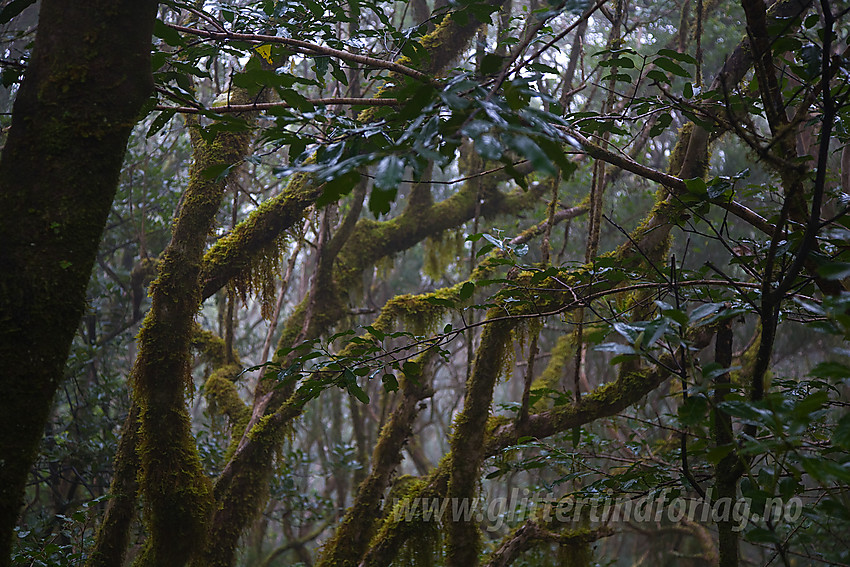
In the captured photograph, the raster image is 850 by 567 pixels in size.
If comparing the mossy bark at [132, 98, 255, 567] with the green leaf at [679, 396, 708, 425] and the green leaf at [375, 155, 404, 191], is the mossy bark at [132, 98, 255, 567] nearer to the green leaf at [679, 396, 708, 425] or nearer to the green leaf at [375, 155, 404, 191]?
the green leaf at [375, 155, 404, 191]

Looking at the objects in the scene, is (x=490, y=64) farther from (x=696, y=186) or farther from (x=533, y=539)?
(x=533, y=539)

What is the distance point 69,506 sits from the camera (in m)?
3.91

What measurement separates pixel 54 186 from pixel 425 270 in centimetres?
424

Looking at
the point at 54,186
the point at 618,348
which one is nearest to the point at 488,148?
the point at 618,348

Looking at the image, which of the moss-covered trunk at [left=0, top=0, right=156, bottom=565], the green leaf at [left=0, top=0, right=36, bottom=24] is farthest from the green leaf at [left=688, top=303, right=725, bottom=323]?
the green leaf at [left=0, top=0, right=36, bottom=24]

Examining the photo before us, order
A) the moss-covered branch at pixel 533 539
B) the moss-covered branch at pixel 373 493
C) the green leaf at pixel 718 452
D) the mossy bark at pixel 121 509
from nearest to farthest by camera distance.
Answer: the green leaf at pixel 718 452, the mossy bark at pixel 121 509, the moss-covered branch at pixel 533 539, the moss-covered branch at pixel 373 493

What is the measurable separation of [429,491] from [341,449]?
2714mm

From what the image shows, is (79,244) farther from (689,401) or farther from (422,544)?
(422,544)

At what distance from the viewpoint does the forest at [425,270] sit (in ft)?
3.18

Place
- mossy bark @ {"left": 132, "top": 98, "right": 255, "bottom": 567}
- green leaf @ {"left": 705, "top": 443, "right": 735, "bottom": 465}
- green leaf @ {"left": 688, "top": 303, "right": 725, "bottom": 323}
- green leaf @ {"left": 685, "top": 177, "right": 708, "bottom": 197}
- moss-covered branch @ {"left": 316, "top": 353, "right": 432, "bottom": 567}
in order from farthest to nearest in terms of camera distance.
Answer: moss-covered branch @ {"left": 316, "top": 353, "right": 432, "bottom": 567}, mossy bark @ {"left": 132, "top": 98, "right": 255, "bottom": 567}, green leaf @ {"left": 685, "top": 177, "right": 708, "bottom": 197}, green leaf @ {"left": 688, "top": 303, "right": 725, "bottom": 323}, green leaf @ {"left": 705, "top": 443, "right": 735, "bottom": 465}

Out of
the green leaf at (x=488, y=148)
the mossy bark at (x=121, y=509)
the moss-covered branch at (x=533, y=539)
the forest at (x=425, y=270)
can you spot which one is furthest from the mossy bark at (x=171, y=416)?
the green leaf at (x=488, y=148)

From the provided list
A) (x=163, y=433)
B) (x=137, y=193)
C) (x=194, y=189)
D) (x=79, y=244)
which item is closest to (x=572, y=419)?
(x=163, y=433)

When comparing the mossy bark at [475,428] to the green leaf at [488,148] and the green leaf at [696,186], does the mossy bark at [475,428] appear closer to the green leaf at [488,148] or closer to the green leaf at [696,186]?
the green leaf at [696,186]

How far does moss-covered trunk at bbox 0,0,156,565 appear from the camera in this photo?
95 centimetres
